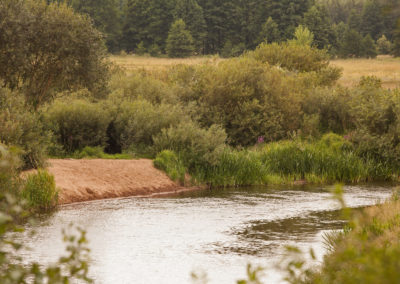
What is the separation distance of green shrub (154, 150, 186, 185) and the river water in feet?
3.73

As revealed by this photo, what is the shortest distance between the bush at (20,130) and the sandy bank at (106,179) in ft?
2.08

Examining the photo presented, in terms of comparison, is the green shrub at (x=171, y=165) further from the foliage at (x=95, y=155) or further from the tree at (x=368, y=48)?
the tree at (x=368, y=48)

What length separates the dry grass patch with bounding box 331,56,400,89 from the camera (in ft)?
195

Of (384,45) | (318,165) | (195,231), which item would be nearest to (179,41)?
(384,45)

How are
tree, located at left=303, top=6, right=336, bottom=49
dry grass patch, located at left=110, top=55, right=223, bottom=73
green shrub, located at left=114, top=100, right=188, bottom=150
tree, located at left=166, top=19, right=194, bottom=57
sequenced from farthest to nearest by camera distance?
tree, located at left=303, top=6, right=336, bottom=49, tree, located at left=166, top=19, right=194, bottom=57, dry grass patch, located at left=110, top=55, right=223, bottom=73, green shrub, located at left=114, top=100, right=188, bottom=150

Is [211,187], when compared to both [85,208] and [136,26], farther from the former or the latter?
[136,26]

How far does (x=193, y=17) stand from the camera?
3871 inches

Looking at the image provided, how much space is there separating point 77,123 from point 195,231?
10278 millimetres

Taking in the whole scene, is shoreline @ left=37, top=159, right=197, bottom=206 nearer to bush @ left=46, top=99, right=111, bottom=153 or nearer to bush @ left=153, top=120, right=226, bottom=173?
bush @ left=153, top=120, right=226, bottom=173

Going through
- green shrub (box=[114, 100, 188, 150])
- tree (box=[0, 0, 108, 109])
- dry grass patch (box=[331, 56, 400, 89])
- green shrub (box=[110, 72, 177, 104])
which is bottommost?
dry grass patch (box=[331, 56, 400, 89])

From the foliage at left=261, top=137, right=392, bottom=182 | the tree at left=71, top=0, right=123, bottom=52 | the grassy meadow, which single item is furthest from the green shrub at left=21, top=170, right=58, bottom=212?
the tree at left=71, top=0, right=123, bottom=52

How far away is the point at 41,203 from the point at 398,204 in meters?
9.13

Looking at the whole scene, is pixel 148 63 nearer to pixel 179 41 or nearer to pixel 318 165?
pixel 179 41

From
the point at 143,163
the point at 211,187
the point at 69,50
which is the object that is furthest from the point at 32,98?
the point at 211,187
